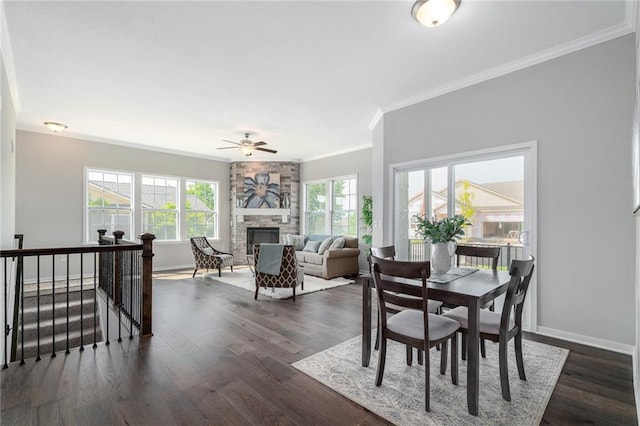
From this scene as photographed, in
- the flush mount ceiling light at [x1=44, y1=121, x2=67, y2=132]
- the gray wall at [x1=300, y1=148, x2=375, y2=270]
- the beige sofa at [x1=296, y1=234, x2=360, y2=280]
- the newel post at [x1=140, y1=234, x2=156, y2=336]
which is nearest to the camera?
the newel post at [x1=140, y1=234, x2=156, y2=336]

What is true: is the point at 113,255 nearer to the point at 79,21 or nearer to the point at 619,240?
the point at 79,21

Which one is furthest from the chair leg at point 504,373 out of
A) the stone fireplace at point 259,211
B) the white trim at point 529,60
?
the stone fireplace at point 259,211

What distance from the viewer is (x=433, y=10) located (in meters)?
2.37

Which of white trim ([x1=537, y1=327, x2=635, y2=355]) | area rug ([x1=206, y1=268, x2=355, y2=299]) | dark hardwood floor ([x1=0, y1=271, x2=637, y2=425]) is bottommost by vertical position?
area rug ([x1=206, y1=268, x2=355, y2=299])

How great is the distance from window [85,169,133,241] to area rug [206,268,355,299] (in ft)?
7.75

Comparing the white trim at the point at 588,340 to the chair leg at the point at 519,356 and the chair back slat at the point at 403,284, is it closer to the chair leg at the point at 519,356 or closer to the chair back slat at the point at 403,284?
the chair leg at the point at 519,356

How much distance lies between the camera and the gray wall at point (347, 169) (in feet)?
22.7

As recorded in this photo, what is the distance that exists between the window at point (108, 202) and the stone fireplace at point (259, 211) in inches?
94.9

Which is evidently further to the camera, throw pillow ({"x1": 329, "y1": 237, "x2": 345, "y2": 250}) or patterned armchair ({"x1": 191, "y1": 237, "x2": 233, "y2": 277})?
throw pillow ({"x1": 329, "y1": 237, "x2": 345, "y2": 250})

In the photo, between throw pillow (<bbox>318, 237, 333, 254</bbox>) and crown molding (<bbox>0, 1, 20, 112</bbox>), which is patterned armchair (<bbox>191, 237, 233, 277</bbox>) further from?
crown molding (<bbox>0, 1, 20, 112</bbox>)

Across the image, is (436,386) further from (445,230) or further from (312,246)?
(312,246)

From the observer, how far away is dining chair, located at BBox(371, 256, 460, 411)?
1.96 metres

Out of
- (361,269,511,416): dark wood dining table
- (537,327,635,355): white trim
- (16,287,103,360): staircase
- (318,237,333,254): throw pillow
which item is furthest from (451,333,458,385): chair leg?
(318,237,333,254): throw pillow

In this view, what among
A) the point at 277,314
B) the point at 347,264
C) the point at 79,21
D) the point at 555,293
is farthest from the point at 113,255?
the point at 555,293
